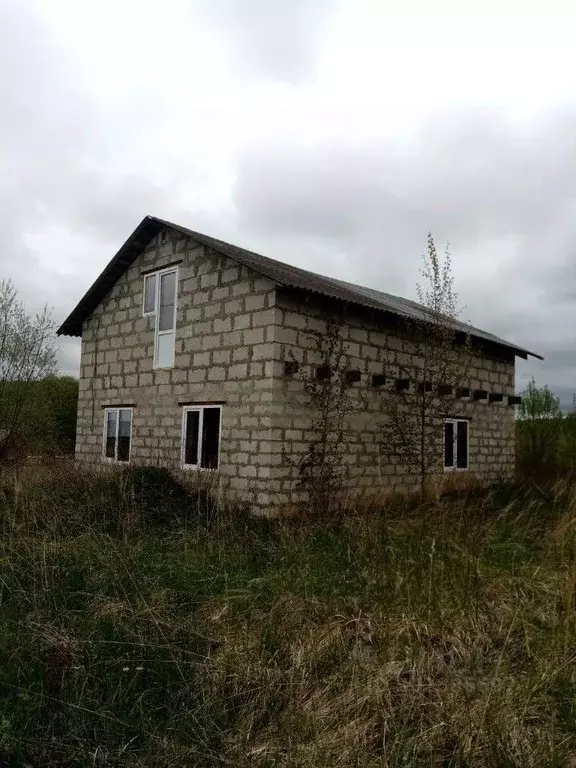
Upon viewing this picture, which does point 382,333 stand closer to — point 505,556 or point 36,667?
point 505,556

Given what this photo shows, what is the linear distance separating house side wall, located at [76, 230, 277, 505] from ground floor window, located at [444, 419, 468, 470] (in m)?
5.06

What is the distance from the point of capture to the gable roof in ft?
32.4

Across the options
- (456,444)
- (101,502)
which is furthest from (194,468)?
(456,444)

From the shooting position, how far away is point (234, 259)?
996 cm

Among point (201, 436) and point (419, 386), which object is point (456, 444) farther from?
point (201, 436)

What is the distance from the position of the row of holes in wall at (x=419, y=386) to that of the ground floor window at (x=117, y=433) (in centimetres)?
444

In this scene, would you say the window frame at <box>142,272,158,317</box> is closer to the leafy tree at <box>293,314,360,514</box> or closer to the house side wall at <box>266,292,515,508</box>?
the house side wall at <box>266,292,515,508</box>

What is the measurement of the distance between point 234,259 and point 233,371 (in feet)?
5.94

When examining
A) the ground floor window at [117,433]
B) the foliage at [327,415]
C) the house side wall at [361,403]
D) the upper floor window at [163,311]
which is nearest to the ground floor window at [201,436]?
the upper floor window at [163,311]

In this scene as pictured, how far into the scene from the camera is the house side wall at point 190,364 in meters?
9.65

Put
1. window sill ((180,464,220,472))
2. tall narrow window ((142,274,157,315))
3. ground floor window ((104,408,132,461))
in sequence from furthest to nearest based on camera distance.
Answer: ground floor window ((104,408,132,461)), tall narrow window ((142,274,157,315)), window sill ((180,464,220,472))

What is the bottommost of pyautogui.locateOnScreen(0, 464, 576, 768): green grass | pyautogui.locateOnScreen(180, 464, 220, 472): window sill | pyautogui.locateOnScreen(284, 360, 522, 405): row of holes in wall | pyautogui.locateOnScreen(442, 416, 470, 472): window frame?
pyautogui.locateOnScreen(0, 464, 576, 768): green grass

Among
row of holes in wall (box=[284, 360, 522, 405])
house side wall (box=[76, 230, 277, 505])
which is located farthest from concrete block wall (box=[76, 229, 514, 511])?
row of holes in wall (box=[284, 360, 522, 405])

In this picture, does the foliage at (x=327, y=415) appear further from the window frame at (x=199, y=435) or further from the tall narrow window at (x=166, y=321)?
the tall narrow window at (x=166, y=321)
